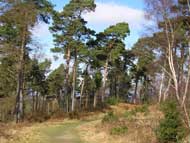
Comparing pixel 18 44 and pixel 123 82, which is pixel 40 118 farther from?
pixel 123 82

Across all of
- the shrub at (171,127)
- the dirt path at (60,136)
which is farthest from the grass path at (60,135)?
the shrub at (171,127)

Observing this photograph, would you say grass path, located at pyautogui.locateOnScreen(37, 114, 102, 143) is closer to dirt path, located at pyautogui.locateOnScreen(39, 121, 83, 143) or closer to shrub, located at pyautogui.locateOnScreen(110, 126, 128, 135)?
dirt path, located at pyautogui.locateOnScreen(39, 121, 83, 143)

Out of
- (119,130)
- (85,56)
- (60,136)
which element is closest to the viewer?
(119,130)

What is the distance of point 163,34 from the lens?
31.6 m

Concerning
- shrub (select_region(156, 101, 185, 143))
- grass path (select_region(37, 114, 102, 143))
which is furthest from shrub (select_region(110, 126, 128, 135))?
shrub (select_region(156, 101, 185, 143))

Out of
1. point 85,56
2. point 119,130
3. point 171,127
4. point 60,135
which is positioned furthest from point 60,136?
point 85,56

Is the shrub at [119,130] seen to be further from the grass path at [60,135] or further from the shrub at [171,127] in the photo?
the shrub at [171,127]

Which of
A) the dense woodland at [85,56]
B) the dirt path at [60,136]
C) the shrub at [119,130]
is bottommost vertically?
the dirt path at [60,136]

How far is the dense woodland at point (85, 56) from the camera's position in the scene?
30.0 metres

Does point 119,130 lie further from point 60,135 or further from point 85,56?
point 85,56

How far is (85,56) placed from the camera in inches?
2349

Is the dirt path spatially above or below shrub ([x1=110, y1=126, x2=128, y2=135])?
below

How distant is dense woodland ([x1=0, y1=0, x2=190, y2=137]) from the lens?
3000 cm

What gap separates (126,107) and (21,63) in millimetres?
25770
